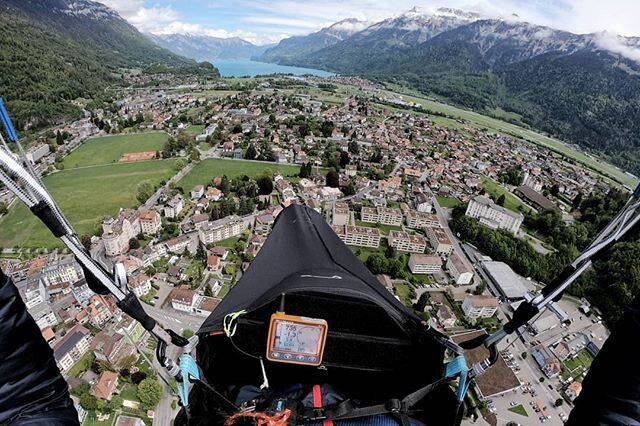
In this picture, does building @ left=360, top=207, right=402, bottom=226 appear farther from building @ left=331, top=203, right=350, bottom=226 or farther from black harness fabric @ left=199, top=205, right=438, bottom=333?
black harness fabric @ left=199, top=205, right=438, bottom=333

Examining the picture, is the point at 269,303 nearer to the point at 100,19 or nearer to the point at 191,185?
the point at 191,185

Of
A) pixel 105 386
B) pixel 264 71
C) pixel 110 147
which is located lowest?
pixel 264 71

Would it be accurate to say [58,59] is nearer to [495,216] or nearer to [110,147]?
[110,147]

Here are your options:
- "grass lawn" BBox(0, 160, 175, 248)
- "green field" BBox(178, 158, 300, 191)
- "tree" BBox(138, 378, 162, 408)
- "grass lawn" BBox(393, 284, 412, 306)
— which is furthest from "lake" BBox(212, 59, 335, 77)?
"tree" BBox(138, 378, 162, 408)

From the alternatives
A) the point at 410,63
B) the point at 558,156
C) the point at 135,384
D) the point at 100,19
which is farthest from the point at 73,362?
the point at 100,19

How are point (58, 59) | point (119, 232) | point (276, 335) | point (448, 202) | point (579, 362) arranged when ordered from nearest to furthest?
point (276, 335)
point (579, 362)
point (119, 232)
point (448, 202)
point (58, 59)

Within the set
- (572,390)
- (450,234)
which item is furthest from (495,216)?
(572,390)

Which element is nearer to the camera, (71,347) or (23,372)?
(23,372)
